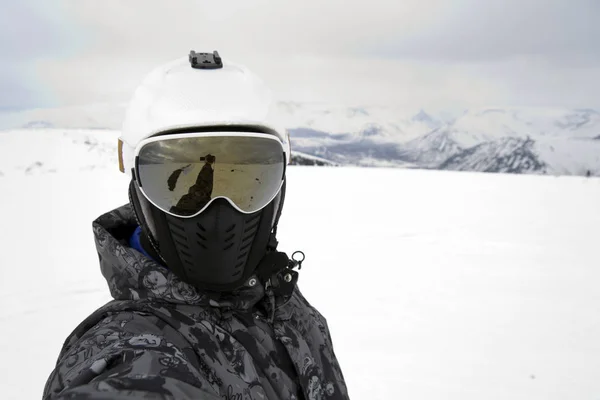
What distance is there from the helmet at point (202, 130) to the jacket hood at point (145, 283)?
30 millimetres

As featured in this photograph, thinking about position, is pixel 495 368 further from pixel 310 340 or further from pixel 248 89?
pixel 248 89

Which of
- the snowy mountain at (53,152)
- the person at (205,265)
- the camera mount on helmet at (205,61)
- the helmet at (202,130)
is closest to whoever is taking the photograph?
the person at (205,265)

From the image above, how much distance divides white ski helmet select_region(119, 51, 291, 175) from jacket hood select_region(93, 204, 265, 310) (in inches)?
11.9

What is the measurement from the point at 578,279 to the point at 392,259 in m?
2.32

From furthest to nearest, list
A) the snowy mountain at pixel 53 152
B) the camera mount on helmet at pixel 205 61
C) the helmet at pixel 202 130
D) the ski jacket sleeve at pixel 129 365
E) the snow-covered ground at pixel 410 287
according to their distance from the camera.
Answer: the snowy mountain at pixel 53 152
the snow-covered ground at pixel 410 287
the camera mount on helmet at pixel 205 61
the helmet at pixel 202 130
the ski jacket sleeve at pixel 129 365

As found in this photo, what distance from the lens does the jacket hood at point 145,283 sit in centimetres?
100

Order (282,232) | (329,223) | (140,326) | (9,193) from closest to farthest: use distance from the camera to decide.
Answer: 1. (140,326)
2. (282,232)
3. (329,223)
4. (9,193)

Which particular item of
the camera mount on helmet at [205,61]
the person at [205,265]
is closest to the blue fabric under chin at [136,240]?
the person at [205,265]

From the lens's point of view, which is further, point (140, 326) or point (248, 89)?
point (248, 89)

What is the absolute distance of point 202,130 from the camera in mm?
1155

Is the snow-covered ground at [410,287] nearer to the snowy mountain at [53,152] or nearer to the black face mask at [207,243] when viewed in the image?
the black face mask at [207,243]

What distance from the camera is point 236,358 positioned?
3.20 feet

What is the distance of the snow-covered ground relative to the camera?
10.1 ft

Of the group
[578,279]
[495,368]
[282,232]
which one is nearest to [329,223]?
[282,232]
